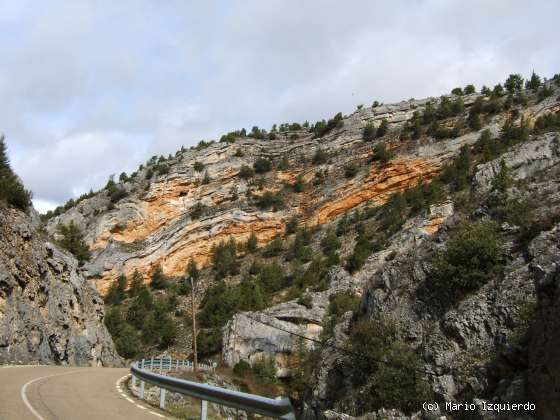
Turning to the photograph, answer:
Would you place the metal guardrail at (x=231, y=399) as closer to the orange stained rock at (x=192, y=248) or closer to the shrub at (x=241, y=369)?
the shrub at (x=241, y=369)

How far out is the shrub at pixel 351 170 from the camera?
7575 centimetres

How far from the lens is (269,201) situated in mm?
79312

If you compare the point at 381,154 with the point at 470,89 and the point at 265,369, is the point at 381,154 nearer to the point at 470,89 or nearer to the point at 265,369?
the point at 470,89

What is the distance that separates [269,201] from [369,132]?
19311 mm

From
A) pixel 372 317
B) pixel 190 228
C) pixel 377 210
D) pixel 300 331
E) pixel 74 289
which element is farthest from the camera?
pixel 190 228

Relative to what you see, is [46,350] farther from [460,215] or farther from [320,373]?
[460,215]

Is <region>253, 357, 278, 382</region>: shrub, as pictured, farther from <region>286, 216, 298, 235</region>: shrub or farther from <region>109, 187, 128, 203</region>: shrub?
<region>109, 187, 128, 203</region>: shrub

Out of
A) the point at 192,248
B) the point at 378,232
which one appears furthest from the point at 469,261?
the point at 192,248

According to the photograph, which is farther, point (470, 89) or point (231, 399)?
point (470, 89)

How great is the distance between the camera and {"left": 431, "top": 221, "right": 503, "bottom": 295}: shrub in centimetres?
1496

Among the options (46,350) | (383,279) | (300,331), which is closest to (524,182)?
(383,279)

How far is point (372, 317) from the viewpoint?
18000mm

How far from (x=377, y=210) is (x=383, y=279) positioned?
48.7 metres

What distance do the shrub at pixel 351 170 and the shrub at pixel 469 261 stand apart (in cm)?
5961
